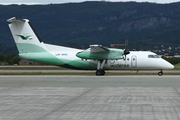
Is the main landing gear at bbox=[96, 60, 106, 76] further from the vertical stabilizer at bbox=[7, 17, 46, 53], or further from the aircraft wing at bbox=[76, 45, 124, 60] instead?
the vertical stabilizer at bbox=[7, 17, 46, 53]

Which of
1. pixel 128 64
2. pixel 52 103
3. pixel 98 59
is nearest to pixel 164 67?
pixel 128 64

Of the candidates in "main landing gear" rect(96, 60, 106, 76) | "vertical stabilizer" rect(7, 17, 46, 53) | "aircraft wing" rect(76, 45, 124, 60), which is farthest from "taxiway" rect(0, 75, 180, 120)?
"vertical stabilizer" rect(7, 17, 46, 53)

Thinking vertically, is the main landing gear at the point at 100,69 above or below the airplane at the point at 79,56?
below

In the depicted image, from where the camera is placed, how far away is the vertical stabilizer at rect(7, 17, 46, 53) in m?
35.7

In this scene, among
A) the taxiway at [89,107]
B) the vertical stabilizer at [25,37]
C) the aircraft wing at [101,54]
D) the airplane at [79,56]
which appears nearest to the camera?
the taxiway at [89,107]

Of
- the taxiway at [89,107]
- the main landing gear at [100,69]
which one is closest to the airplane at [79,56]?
the main landing gear at [100,69]

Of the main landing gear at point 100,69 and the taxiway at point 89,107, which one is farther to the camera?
the main landing gear at point 100,69

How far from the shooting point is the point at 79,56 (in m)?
35.3

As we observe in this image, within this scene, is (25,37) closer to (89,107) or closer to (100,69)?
(100,69)

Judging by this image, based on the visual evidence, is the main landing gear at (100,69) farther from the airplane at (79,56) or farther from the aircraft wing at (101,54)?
the aircraft wing at (101,54)

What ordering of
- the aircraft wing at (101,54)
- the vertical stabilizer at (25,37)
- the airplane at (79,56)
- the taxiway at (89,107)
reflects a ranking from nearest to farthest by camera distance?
the taxiway at (89,107) < the aircraft wing at (101,54) < the airplane at (79,56) < the vertical stabilizer at (25,37)

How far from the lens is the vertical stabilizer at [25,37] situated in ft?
117

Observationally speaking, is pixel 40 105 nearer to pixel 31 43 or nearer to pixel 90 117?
pixel 90 117

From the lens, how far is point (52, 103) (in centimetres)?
1398
